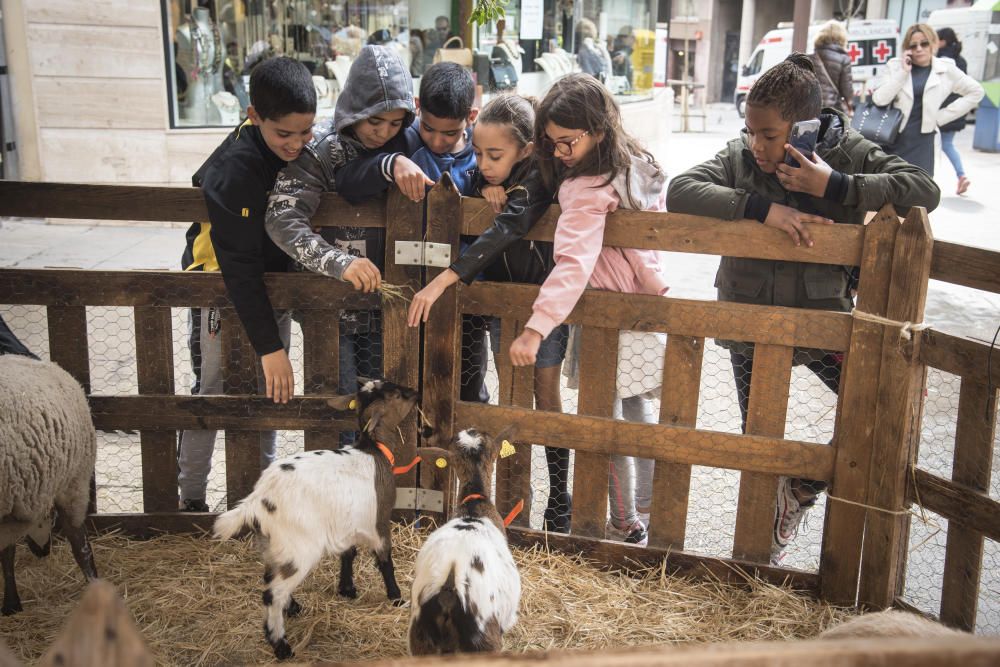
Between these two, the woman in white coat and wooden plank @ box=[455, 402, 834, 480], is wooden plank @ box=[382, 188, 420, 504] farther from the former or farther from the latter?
the woman in white coat

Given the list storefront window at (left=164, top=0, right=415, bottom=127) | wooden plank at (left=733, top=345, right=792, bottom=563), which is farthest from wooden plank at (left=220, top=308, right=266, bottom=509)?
storefront window at (left=164, top=0, right=415, bottom=127)

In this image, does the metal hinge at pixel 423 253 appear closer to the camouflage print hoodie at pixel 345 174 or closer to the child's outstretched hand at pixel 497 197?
the camouflage print hoodie at pixel 345 174

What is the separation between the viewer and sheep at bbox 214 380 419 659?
9.73ft

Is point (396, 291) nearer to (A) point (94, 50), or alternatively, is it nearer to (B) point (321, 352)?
(B) point (321, 352)

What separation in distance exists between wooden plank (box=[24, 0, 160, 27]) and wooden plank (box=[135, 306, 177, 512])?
743 cm

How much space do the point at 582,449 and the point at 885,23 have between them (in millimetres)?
22618

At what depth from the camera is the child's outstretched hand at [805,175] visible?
10.2ft

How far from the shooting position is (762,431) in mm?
3424

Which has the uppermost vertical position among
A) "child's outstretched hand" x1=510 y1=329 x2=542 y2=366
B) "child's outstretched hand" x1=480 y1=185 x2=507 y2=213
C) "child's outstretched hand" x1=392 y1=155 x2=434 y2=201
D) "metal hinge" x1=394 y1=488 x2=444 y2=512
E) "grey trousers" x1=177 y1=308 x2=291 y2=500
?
"child's outstretched hand" x1=392 y1=155 x2=434 y2=201

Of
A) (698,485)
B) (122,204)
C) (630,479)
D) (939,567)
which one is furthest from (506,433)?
(939,567)

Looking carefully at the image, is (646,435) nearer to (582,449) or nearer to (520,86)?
(582,449)

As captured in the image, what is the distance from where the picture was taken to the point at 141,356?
12.0 feet

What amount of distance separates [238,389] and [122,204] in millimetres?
852

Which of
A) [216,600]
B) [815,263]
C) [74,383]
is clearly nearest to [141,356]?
[74,383]
